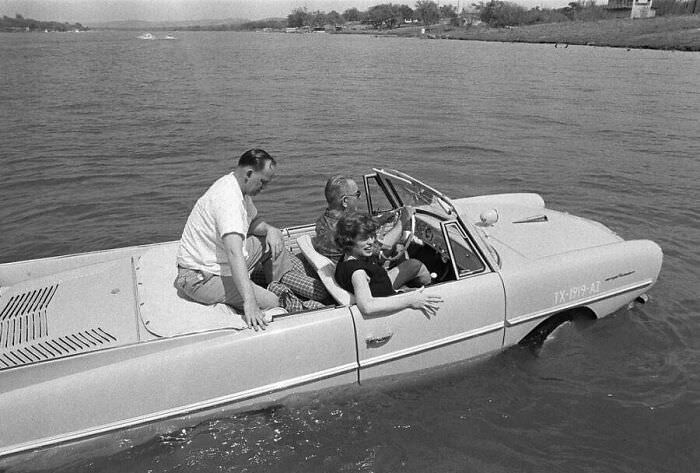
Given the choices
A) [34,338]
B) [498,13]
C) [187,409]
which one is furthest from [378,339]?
[498,13]

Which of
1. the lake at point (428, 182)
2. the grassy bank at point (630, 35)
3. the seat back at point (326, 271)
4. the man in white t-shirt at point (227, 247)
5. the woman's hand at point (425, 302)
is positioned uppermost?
the grassy bank at point (630, 35)

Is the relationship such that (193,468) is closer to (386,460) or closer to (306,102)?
(386,460)

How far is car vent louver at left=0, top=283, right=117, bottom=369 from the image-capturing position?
352 centimetres

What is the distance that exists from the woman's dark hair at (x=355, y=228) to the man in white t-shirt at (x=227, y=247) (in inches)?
26.0

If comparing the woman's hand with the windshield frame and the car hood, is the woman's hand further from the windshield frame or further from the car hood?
the car hood

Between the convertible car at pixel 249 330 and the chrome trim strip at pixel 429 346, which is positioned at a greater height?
the convertible car at pixel 249 330

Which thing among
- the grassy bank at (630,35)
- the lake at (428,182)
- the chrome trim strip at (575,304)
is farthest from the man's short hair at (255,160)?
the grassy bank at (630,35)

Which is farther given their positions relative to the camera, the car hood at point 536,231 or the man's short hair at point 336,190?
the car hood at point 536,231

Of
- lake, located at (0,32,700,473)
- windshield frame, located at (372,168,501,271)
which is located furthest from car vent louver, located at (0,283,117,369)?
windshield frame, located at (372,168,501,271)

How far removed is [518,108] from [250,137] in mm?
9683

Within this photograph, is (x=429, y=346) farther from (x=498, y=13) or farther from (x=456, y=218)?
(x=498, y=13)

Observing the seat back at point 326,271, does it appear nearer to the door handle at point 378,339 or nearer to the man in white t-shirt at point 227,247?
the door handle at point 378,339

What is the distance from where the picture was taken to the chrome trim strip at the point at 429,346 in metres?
4.07

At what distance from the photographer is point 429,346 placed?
13.8 feet
